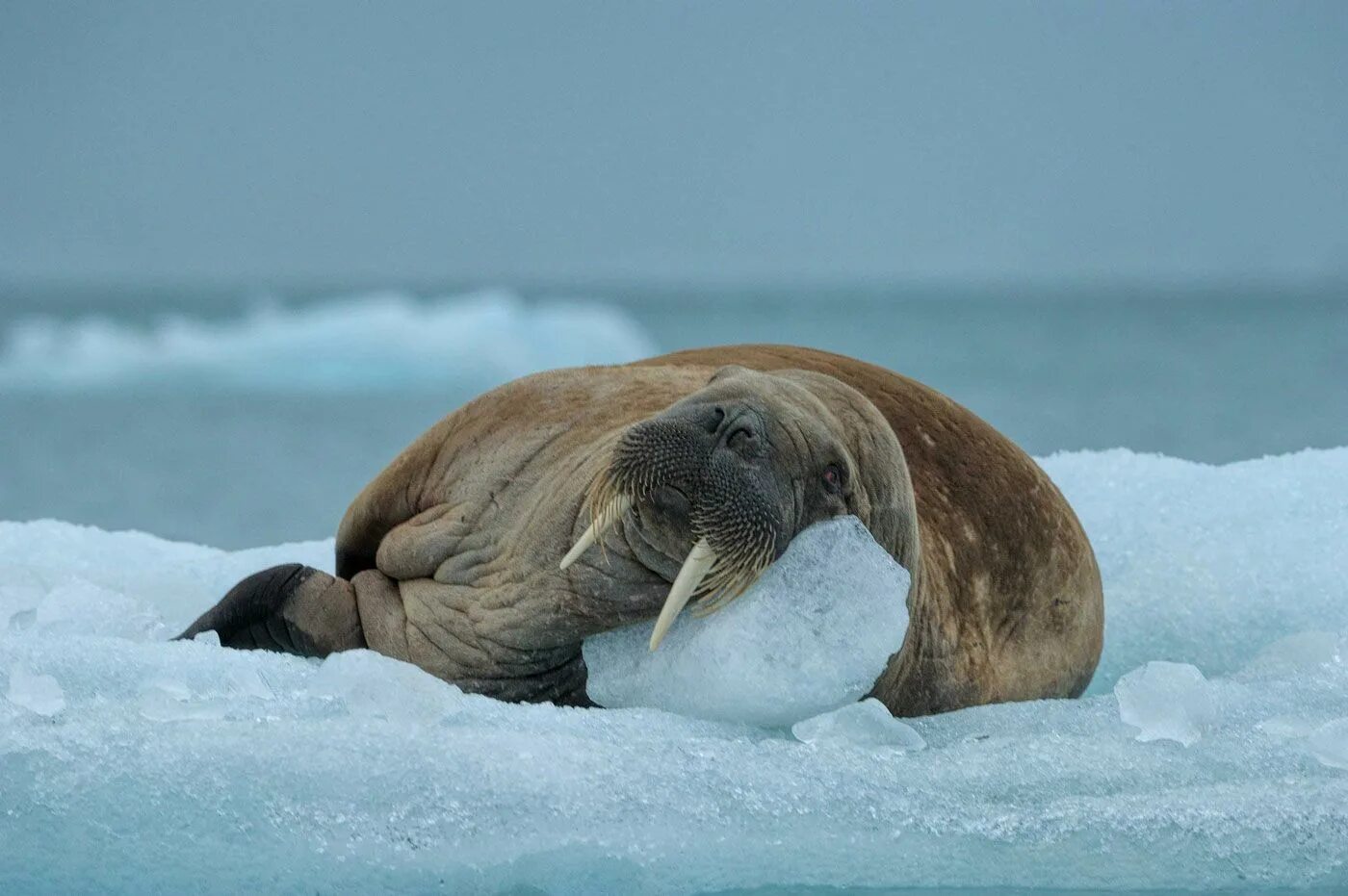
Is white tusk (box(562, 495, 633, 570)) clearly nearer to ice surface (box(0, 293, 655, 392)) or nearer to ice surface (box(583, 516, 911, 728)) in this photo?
ice surface (box(583, 516, 911, 728))

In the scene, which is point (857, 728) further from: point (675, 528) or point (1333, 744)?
point (1333, 744)

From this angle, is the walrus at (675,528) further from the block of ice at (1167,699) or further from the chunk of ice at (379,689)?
the block of ice at (1167,699)

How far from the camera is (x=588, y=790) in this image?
334 cm

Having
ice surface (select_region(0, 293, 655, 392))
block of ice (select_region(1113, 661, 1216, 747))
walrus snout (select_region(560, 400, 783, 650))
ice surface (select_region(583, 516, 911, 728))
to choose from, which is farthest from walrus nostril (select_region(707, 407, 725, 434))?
ice surface (select_region(0, 293, 655, 392))

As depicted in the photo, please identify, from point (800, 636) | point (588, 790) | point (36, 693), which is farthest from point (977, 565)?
point (36, 693)

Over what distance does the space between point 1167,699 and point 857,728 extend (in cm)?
70

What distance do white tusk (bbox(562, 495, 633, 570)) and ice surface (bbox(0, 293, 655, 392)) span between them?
18.8m

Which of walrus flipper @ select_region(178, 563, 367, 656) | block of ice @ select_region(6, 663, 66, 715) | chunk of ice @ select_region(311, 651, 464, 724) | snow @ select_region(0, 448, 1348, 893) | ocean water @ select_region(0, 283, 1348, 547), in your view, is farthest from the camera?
ocean water @ select_region(0, 283, 1348, 547)

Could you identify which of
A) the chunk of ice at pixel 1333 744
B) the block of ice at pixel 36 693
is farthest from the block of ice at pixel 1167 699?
the block of ice at pixel 36 693

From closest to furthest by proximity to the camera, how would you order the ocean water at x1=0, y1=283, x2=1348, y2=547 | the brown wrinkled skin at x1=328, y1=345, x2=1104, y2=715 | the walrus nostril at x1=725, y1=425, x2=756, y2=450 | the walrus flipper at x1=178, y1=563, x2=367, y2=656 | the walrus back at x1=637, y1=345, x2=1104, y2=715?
the walrus nostril at x1=725, y1=425, x2=756, y2=450 → the brown wrinkled skin at x1=328, y1=345, x2=1104, y2=715 → the walrus back at x1=637, y1=345, x2=1104, y2=715 → the walrus flipper at x1=178, y1=563, x2=367, y2=656 → the ocean water at x1=0, y1=283, x2=1348, y2=547

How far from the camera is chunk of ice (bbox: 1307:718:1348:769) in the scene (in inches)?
146

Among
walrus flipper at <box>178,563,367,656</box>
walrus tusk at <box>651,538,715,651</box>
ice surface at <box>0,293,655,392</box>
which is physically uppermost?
ice surface at <box>0,293,655,392</box>

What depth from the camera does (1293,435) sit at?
20984 mm

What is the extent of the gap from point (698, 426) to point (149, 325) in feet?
106
